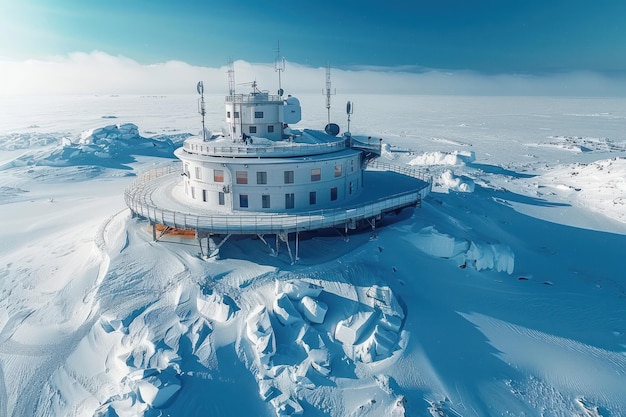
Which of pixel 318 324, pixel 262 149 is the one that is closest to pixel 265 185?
pixel 262 149

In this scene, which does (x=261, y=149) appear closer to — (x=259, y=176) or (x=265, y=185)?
(x=259, y=176)

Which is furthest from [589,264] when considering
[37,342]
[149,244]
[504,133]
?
[504,133]

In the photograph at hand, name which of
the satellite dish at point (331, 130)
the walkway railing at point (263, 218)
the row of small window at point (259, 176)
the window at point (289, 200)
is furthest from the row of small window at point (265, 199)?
the satellite dish at point (331, 130)

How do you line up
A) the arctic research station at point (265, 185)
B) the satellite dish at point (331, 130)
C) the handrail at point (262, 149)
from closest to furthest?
1. the arctic research station at point (265, 185)
2. the handrail at point (262, 149)
3. the satellite dish at point (331, 130)

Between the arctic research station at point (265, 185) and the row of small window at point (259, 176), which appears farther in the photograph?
the row of small window at point (259, 176)

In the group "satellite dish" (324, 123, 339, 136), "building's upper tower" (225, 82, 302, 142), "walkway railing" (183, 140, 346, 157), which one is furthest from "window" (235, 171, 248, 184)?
"satellite dish" (324, 123, 339, 136)

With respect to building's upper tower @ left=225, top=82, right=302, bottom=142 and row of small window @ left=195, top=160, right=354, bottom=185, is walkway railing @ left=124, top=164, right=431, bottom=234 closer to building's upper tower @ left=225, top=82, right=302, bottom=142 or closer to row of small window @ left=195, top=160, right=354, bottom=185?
row of small window @ left=195, top=160, right=354, bottom=185

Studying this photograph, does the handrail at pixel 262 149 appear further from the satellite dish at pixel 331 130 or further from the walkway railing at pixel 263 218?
the satellite dish at pixel 331 130
